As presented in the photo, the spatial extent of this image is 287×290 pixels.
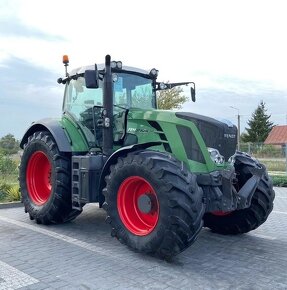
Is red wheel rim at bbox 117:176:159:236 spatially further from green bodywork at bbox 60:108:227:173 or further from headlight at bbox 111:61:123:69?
headlight at bbox 111:61:123:69

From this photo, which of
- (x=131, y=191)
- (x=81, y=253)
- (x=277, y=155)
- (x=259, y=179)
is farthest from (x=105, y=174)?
(x=277, y=155)

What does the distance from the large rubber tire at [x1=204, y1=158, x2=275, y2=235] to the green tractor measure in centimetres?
2

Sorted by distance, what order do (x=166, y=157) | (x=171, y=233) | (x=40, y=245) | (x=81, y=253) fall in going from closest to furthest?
(x=171, y=233)
(x=166, y=157)
(x=81, y=253)
(x=40, y=245)

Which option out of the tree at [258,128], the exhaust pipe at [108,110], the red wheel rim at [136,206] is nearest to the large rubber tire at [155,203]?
the red wheel rim at [136,206]

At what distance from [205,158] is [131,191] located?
108 centimetres

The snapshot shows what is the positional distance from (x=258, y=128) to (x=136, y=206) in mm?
48347

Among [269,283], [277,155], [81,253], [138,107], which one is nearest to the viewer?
[269,283]

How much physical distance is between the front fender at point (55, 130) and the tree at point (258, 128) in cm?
4602

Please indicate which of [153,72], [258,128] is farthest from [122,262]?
[258,128]

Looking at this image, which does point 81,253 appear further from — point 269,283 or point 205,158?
point 269,283

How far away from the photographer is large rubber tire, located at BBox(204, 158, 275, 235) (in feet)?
18.9

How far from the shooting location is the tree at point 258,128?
51125 millimetres

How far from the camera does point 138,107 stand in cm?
644

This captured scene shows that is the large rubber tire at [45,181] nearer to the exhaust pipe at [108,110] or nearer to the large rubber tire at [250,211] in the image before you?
the exhaust pipe at [108,110]
